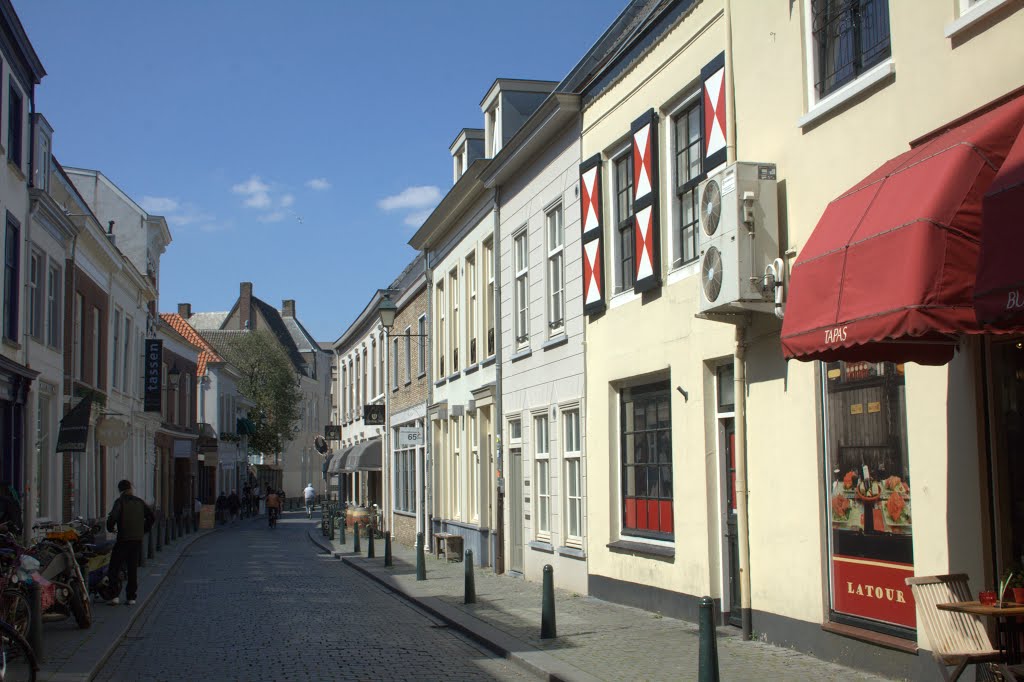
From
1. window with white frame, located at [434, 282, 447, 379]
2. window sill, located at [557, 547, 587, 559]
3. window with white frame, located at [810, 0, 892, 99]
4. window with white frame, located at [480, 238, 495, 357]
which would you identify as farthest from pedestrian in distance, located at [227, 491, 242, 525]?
window with white frame, located at [810, 0, 892, 99]

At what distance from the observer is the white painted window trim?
28.1ft

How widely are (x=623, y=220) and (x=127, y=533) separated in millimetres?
8138

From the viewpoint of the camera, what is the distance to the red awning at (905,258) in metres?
6.42

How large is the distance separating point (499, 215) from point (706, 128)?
8827 mm

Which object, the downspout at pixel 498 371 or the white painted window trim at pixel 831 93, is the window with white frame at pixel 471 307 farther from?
the white painted window trim at pixel 831 93

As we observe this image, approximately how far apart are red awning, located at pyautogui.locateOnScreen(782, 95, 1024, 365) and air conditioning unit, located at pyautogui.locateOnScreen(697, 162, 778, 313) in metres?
Answer: 1.85

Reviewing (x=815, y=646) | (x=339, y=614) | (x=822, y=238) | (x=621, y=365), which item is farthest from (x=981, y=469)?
(x=339, y=614)

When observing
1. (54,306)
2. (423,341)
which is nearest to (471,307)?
(423,341)

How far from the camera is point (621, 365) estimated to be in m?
14.2

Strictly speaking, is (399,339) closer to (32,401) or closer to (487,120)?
(487,120)

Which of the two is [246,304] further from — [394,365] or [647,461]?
[647,461]

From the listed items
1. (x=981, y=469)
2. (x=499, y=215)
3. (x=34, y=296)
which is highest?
(x=499, y=215)

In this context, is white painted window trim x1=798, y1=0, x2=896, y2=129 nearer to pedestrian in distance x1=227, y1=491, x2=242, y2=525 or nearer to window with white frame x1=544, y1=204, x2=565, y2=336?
window with white frame x1=544, y1=204, x2=565, y2=336

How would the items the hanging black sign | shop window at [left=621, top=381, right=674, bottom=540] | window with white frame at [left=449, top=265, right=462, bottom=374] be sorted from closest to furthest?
shop window at [left=621, top=381, right=674, bottom=540] < window with white frame at [left=449, top=265, right=462, bottom=374] < the hanging black sign
